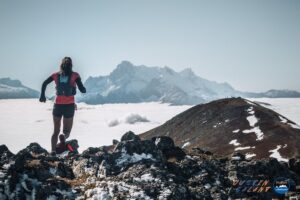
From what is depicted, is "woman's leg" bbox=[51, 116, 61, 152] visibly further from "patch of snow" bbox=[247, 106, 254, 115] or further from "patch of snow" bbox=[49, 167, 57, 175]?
"patch of snow" bbox=[247, 106, 254, 115]

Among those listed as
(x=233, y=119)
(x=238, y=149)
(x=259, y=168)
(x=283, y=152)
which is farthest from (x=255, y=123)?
(x=259, y=168)

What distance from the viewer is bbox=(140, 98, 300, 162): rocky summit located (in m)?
99.6

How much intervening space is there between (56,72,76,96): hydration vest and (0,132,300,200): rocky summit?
3465mm

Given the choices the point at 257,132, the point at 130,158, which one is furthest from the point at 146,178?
the point at 257,132

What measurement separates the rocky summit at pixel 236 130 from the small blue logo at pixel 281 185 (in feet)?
195

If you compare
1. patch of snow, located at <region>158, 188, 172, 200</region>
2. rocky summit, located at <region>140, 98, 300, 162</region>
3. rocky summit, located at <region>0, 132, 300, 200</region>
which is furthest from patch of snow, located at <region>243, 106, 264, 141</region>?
patch of snow, located at <region>158, 188, 172, 200</region>

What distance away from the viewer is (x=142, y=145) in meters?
17.0

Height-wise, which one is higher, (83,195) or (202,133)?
(83,195)

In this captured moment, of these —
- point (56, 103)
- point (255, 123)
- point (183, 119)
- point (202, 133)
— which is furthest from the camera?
point (183, 119)

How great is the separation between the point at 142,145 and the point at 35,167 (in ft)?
16.8

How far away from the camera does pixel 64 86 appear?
19359 mm

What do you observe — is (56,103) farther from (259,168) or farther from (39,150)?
Result: (259,168)

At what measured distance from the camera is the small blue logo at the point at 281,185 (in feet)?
52.8

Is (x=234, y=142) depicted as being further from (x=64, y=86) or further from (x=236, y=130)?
(x=64, y=86)
